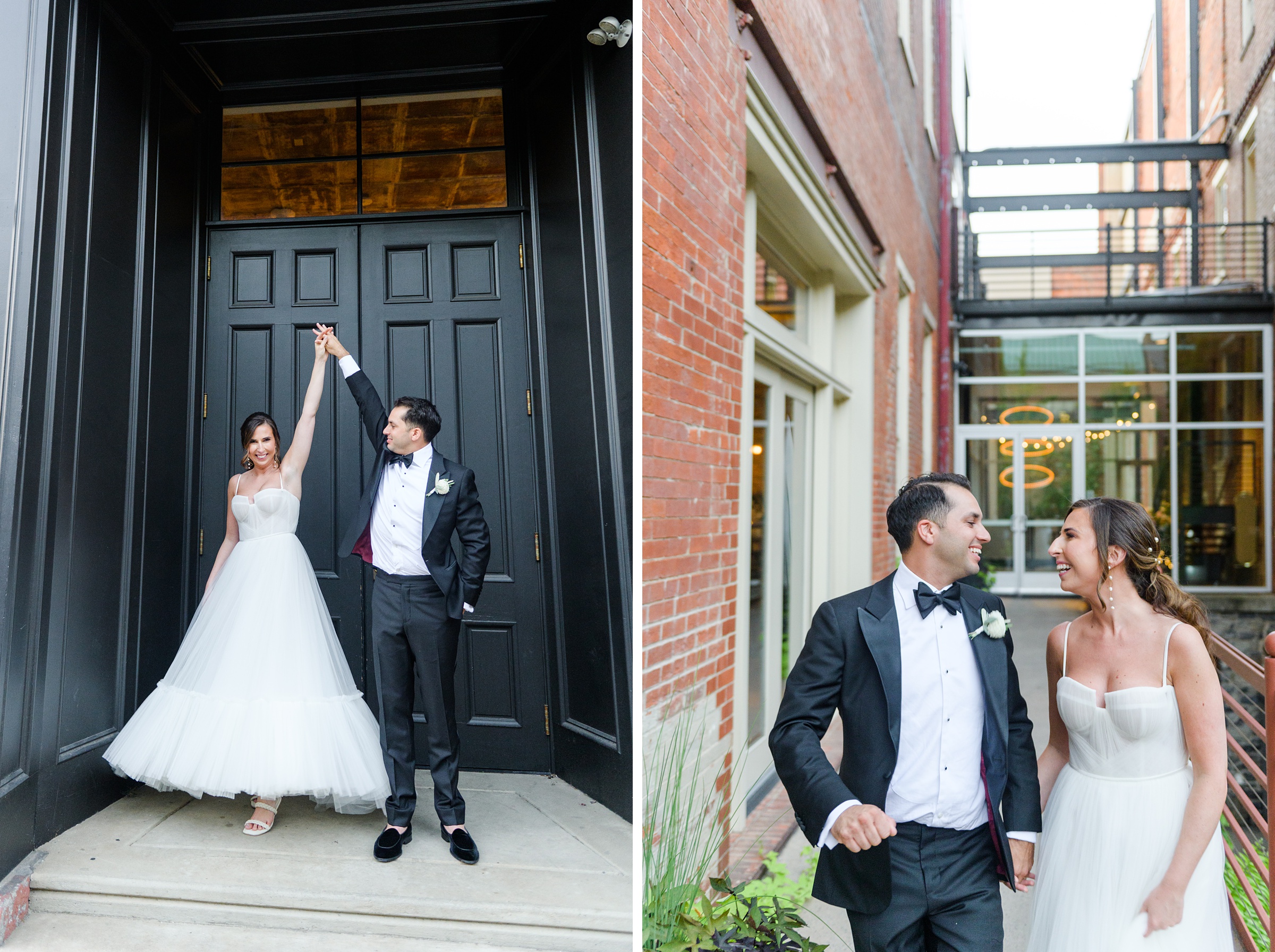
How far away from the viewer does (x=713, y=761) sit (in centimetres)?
391

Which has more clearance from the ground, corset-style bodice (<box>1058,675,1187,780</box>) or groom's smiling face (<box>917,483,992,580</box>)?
groom's smiling face (<box>917,483,992,580</box>)

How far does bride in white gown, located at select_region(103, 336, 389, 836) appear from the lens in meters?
3.89

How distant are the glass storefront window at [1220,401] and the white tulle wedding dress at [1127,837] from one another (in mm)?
14888

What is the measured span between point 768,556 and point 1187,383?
12992 millimetres

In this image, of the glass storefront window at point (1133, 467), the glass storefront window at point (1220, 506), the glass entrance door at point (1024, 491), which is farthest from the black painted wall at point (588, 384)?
the glass storefront window at point (1220, 506)

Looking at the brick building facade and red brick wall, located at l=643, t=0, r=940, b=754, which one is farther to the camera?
the brick building facade

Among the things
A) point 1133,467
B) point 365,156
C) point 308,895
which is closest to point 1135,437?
point 1133,467

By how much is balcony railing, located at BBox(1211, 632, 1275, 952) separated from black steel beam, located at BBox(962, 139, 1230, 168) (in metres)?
11.9

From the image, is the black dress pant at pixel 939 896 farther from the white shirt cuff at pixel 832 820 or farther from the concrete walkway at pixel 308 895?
the concrete walkway at pixel 308 895

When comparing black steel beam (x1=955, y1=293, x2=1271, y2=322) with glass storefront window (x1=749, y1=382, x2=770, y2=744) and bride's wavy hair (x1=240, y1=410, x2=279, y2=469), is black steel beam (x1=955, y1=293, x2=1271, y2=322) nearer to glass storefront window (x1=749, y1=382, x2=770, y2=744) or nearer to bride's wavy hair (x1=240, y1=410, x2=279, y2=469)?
glass storefront window (x1=749, y1=382, x2=770, y2=744)

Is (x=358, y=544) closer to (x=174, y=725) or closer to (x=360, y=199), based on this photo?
(x=174, y=725)

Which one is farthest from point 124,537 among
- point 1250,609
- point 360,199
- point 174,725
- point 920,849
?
point 1250,609

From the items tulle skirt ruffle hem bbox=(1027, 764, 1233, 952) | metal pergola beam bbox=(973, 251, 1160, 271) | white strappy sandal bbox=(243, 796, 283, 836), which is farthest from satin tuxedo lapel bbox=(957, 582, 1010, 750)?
metal pergola beam bbox=(973, 251, 1160, 271)

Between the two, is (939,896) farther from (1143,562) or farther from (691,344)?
(691,344)
